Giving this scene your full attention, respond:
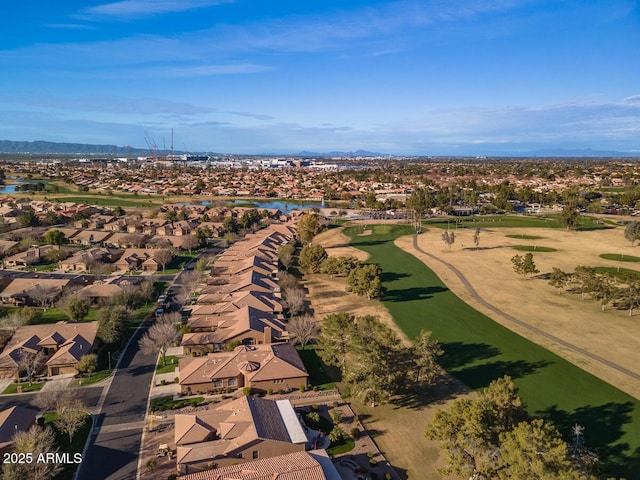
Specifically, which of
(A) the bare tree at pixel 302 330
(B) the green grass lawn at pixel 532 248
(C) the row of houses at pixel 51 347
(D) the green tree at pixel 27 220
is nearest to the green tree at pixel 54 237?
(D) the green tree at pixel 27 220

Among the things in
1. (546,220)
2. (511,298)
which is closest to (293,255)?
(511,298)

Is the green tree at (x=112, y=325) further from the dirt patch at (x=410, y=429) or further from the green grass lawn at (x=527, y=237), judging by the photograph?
the green grass lawn at (x=527, y=237)

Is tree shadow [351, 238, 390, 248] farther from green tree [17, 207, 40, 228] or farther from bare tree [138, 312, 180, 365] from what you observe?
green tree [17, 207, 40, 228]

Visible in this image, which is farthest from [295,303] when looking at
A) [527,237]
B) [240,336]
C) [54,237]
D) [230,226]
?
[527,237]

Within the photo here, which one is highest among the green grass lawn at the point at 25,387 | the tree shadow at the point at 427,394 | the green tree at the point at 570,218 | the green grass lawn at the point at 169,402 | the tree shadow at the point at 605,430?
the green tree at the point at 570,218

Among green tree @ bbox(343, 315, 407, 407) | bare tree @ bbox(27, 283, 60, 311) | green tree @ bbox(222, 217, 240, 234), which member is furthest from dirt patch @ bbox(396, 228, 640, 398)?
bare tree @ bbox(27, 283, 60, 311)

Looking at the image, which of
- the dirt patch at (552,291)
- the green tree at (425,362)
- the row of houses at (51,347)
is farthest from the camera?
the dirt patch at (552,291)

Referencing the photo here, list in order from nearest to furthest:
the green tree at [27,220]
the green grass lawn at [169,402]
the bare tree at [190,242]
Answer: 1. the green grass lawn at [169,402]
2. the bare tree at [190,242]
3. the green tree at [27,220]
